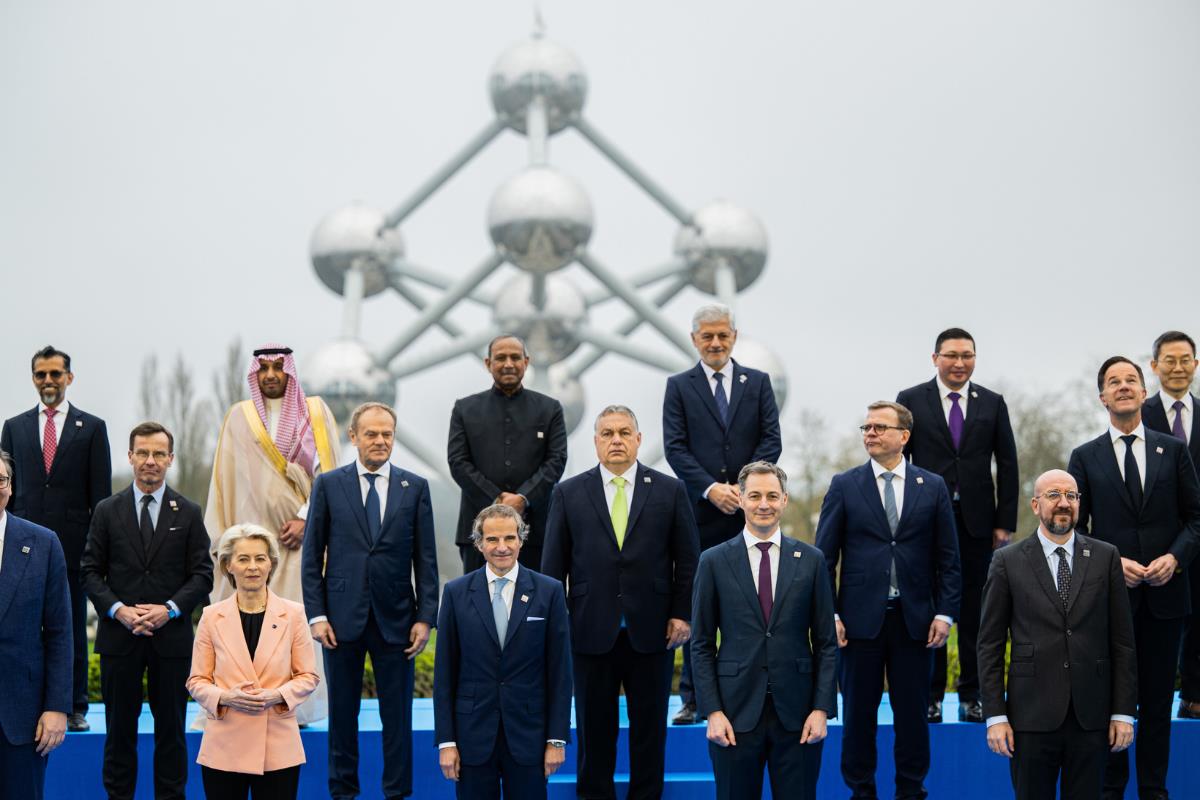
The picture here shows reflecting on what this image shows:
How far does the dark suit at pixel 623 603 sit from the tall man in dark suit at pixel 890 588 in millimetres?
793

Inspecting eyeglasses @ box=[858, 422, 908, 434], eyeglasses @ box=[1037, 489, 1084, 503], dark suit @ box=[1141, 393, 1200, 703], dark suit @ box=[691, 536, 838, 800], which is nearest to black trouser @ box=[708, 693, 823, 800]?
dark suit @ box=[691, 536, 838, 800]

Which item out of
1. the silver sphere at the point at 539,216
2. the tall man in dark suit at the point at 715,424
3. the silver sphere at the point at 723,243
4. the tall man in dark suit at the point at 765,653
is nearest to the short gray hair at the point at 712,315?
the tall man in dark suit at the point at 715,424

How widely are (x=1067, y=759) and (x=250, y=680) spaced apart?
3522 mm

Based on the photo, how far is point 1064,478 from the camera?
20.3 ft

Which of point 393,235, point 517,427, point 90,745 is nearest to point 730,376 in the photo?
point 517,427

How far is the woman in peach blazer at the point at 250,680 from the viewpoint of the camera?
5945mm

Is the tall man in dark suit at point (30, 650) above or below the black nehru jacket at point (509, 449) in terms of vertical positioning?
below

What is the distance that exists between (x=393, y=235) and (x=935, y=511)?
12586 millimetres

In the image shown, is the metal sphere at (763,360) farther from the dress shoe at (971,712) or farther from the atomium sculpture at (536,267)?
the dress shoe at (971,712)

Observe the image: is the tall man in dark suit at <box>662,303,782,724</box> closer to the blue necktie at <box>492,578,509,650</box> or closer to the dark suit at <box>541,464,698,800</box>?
the dark suit at <box>541,464,698,800</box>

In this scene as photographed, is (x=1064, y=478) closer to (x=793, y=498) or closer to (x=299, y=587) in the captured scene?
(x=299, y=587)

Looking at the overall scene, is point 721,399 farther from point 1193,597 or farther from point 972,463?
point 1193,597

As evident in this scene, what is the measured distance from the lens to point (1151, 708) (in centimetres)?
732

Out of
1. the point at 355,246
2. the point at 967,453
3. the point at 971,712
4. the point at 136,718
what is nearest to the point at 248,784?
the point at 136,718
